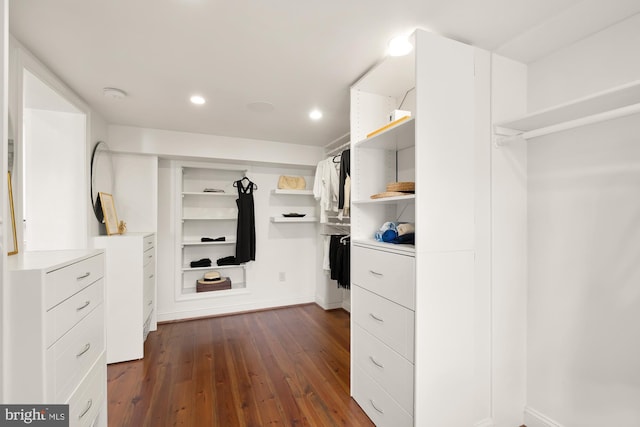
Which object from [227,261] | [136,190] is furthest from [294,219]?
[136,190]

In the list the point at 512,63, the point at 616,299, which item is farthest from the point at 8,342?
the point at 512,63

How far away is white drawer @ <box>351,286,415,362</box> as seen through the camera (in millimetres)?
1441

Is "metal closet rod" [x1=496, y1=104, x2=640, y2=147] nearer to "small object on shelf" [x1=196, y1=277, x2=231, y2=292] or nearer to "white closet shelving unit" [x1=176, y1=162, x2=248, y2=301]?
"white closet shelving unit" [x1=176, y1=162, x2=248, y2=301]

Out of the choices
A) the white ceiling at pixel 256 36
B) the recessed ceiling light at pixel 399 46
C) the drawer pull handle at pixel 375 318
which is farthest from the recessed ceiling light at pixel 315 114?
the drawer pull handle at pixel 375 318

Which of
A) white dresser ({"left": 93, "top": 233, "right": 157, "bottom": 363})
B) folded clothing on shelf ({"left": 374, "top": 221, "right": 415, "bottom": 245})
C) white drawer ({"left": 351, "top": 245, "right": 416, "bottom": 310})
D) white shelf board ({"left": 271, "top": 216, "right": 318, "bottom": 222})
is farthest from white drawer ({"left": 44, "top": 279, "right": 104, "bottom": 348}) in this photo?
white shelf board ({"left": 271, "top": 216, "right": 318, "bottom": 222})

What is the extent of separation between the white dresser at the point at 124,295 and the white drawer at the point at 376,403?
204cm

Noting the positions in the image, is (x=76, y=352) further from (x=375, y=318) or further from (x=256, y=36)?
(x=256, y=36)

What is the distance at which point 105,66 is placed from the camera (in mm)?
1821

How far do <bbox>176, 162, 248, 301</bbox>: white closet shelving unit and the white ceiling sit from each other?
1.57 meters

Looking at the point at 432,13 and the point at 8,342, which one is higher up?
the point at 432,13

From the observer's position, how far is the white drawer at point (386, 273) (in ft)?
4.68

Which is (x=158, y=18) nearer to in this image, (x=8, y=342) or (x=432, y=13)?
(x=432, y=13)

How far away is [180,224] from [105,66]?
81.8 inches

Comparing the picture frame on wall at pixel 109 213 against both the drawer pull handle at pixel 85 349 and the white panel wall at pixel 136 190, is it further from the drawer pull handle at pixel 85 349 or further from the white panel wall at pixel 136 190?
the drawer pull handle at pixel 85 349
